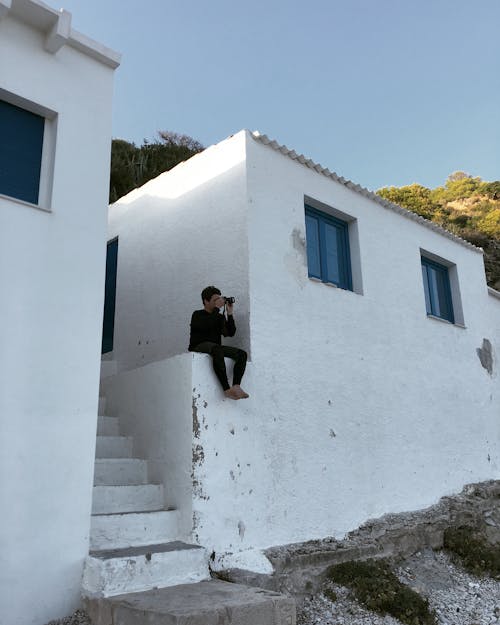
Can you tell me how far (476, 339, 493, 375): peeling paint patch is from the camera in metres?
10.0

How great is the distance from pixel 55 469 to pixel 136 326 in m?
3.93

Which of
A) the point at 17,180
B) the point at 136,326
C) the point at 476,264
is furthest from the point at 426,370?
the point at 17,180

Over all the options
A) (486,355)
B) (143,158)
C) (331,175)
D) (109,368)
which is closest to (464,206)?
(143,158)

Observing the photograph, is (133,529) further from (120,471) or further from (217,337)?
(217,337)

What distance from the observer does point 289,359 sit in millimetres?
6402

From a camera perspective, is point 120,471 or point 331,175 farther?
point 331,175

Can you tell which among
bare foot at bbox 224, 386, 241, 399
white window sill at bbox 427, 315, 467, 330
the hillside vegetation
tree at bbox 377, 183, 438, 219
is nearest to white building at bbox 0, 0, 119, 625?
bare foot at bbox 224, 386, 241, 399

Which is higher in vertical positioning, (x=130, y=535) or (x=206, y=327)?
(x=206, y=327)

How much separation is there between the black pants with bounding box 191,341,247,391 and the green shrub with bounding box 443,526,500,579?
4.03 m

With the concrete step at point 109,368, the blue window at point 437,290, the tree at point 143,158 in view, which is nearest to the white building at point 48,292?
the concrete step at point 109,368

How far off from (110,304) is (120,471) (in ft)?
12.7

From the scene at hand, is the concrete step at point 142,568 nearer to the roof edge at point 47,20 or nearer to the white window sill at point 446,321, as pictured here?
the roof edge at point 47,20

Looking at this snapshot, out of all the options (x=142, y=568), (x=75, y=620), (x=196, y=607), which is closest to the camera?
(x=196, y=607)

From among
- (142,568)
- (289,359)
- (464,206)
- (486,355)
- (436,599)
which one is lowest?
(436,599)
